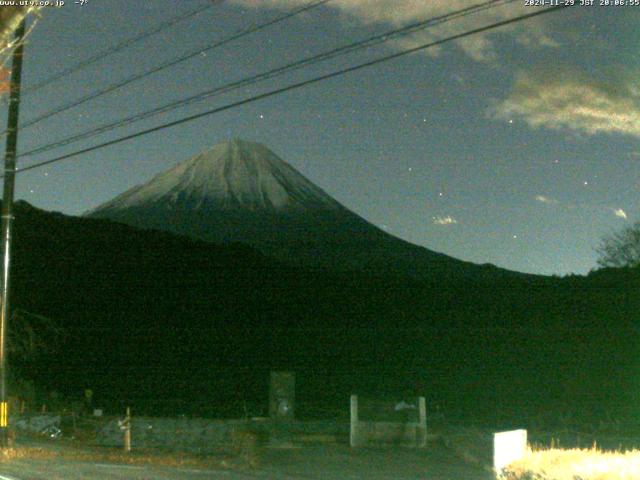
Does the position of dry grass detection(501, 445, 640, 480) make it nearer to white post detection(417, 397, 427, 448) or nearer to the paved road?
the paved road

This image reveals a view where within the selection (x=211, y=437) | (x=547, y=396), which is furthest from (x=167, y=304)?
(x=211, y=437)

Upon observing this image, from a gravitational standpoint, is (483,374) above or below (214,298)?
below

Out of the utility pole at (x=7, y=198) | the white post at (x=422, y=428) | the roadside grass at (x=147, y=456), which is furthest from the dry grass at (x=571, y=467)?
the utility pole at (x=7, y=198)

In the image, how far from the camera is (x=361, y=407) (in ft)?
68.8

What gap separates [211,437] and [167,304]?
59358mm

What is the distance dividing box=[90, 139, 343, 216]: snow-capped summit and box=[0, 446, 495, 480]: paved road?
475ft

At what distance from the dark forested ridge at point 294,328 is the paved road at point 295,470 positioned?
2987 centimetres

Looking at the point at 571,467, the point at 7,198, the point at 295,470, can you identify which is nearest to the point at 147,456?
the point at 295,470

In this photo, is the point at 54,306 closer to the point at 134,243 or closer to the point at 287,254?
the point at 134,243

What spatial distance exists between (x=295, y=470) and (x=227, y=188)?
544 ft

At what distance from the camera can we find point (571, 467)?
40.7ft

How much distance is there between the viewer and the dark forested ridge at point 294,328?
5687cm

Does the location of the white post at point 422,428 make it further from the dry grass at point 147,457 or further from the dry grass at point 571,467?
the dry grass at point 571,467

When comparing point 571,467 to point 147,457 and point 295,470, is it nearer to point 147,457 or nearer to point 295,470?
point 295,470
